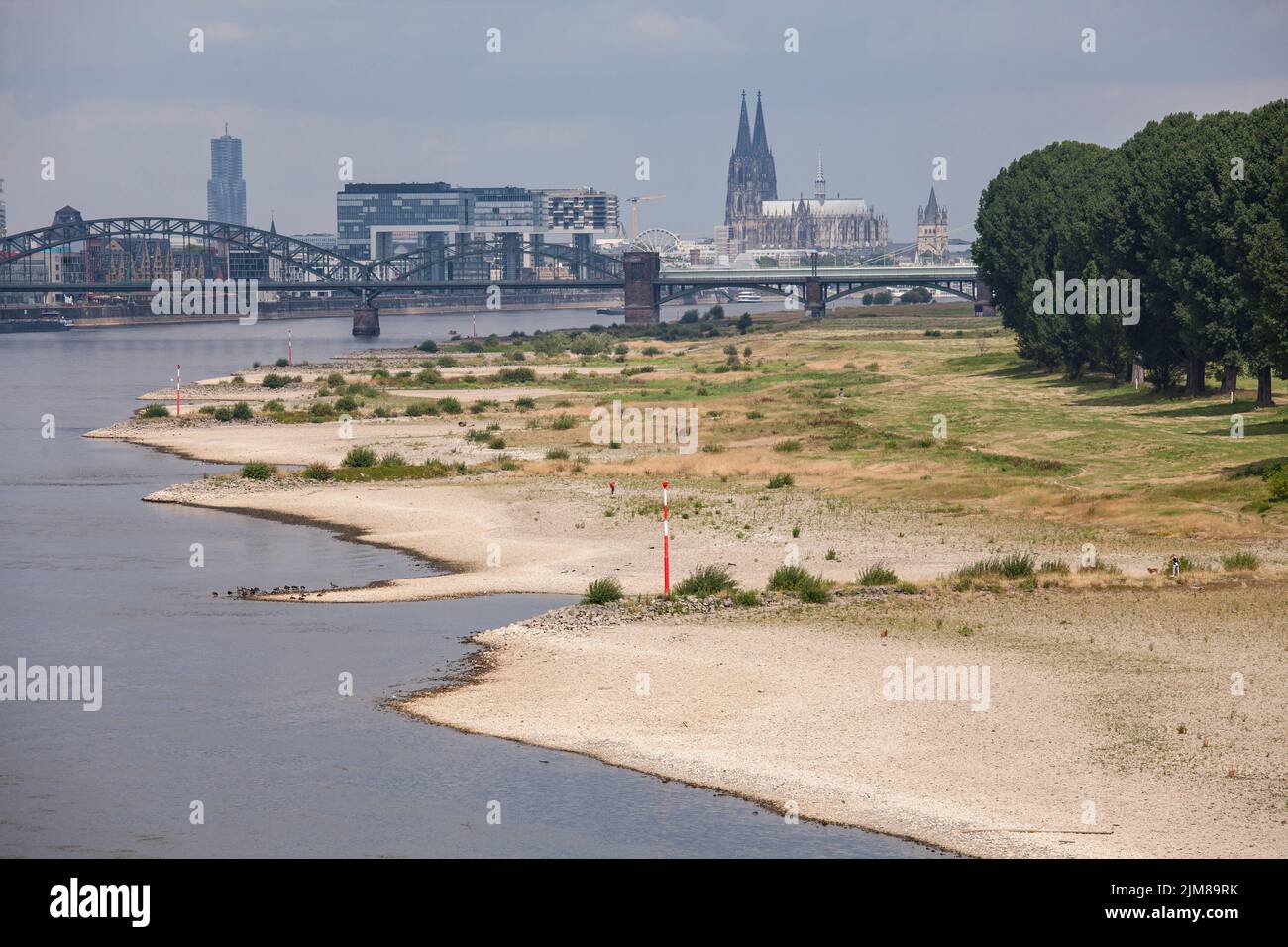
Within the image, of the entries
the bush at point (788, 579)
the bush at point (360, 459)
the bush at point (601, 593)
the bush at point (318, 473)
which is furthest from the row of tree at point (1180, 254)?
the bush at point (318, 473)

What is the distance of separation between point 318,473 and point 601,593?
99.5ft

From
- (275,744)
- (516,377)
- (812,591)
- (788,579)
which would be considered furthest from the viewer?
(516,377)

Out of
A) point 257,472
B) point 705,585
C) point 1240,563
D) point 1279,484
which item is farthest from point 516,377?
point 1240,563

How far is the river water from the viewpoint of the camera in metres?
26.9

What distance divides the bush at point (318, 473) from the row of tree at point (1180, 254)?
37.7 meters

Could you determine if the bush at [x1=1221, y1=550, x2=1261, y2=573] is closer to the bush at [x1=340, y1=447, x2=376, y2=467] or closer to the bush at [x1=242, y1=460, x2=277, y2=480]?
the bush at [x1=340, y1=447, x2=376, y2=467]

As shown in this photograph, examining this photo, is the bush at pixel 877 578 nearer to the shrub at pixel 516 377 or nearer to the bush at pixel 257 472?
the bush at pixel 257 472

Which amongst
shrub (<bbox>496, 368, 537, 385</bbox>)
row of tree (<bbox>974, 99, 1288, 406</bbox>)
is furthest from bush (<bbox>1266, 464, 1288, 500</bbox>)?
shrub (<bbox>496, 368, 537, 385</bbox>)

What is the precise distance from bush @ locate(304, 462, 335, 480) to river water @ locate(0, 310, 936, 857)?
14338 mm

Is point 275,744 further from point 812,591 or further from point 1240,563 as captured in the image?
point 1240,563

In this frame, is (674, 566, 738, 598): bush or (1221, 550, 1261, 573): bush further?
(1221, 550, 1261, 573): bush

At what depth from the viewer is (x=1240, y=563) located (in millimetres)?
44250

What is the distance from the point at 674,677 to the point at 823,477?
3143 cm

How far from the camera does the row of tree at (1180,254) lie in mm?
73812
